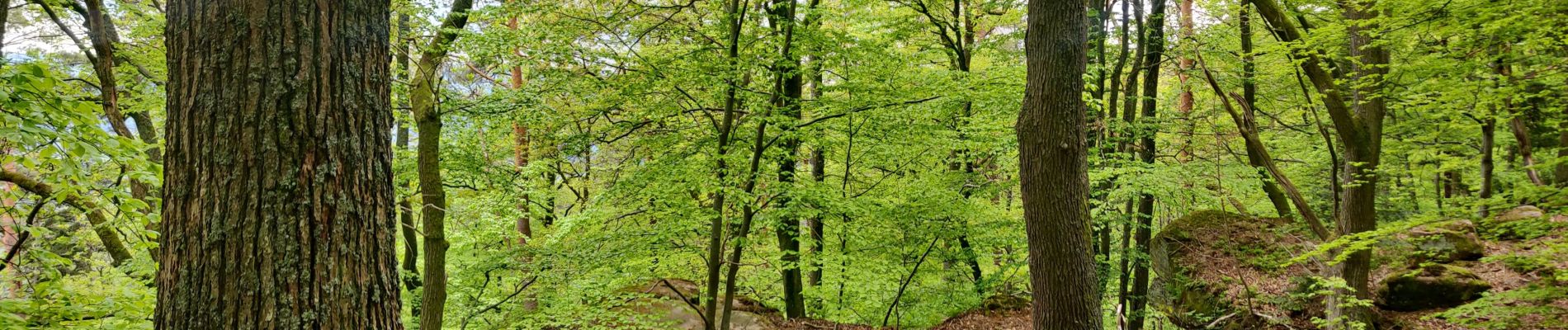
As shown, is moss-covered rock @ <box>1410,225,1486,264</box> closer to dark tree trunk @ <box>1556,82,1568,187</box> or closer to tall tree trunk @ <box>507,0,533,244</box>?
dark tree trunk @ <box>1556,82,1568,187</box>

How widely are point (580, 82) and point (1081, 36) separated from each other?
432 centimetres

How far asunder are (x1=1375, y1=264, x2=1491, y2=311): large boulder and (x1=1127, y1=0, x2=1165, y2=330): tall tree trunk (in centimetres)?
237

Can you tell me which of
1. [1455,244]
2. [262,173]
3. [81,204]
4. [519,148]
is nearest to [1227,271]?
[1455,244]

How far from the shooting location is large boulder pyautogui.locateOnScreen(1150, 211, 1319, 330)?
814 centimetres

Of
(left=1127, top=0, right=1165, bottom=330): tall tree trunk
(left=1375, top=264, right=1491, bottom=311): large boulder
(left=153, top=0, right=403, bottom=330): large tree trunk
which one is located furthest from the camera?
(left=1127, top=0, right=1165, bottom=330): tall tree trunk

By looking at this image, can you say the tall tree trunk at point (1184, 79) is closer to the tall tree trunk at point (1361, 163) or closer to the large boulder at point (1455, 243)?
the tall tree trunk at point (1361, 163)

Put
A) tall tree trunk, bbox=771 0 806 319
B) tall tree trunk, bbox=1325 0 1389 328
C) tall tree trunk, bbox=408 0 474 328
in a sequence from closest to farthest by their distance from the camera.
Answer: tall tree trunk, bbox=408 0 474 328, tall tree trunk, bbox=1325 0 1389 328, tall tree trunk, bbox=771 0 806 319

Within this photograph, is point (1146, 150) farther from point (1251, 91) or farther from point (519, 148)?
point (519, 148)

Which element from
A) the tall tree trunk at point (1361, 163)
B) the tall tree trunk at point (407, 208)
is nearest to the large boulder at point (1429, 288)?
the tall tree trunk at point (1361, 163)

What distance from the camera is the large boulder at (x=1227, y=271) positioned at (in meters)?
8.14

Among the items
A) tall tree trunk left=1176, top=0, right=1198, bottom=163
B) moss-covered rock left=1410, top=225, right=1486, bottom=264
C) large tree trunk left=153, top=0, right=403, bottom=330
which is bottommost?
moss-covered rock left=1410, top=225, right=1486, bottom=264

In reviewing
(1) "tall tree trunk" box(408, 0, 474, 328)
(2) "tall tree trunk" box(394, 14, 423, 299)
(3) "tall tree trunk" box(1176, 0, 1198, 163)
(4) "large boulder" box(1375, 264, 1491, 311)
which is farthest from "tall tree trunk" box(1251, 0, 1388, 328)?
(2) "tall tree trunk" box(394, 14, 423, 299)

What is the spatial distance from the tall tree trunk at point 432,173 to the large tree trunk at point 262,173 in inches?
144

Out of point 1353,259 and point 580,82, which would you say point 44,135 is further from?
point 1353,259
